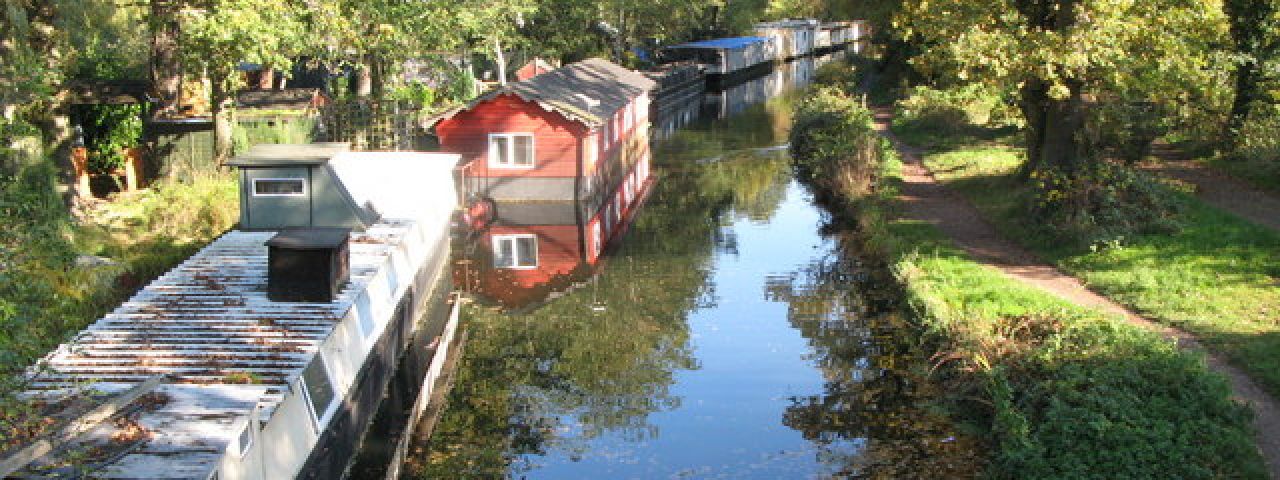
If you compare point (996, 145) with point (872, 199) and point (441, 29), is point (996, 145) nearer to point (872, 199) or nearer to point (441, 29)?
point (872, 199)

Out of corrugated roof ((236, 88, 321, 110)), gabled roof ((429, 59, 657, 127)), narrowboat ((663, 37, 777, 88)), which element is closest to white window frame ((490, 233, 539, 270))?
gabled roof ((429, 59, 657, 127))

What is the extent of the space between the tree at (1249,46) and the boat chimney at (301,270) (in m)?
23.1

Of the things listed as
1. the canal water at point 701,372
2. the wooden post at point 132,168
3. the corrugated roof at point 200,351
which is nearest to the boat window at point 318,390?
the corrugated roof at point 200,351

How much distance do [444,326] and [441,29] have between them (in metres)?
16.3

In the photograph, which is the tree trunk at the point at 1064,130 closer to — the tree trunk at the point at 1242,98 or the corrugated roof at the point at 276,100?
the tree trunk at the point at 1242,98

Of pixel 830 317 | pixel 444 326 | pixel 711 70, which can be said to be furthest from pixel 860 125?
pixel 711 70

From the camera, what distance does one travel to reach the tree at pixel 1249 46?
28891 millimetres

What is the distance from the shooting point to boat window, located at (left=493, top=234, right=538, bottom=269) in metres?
27.3

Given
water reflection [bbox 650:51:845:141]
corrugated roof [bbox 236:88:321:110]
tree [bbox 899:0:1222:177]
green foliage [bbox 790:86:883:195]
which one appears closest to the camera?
tree [bbox 899:0:1222:177]

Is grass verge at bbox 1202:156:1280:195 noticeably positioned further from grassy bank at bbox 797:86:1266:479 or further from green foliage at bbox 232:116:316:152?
green foliage at bbox 232:116:316:152

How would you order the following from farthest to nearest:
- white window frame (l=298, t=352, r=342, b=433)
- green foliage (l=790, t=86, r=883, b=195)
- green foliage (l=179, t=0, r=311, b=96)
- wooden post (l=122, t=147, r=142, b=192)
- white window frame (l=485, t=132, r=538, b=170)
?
white window frame (l=485, t=132, r=538, b=170)
green foliage (l=790, t=86, r=883, b=195)
wooden post (l=122, t=147, r=142, b=192)
green foliage (l=179, t=0, r=311, b=96)
white window frame (l=298, t=352, r=342, b=433)

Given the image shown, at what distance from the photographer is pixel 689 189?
38406 millimetres

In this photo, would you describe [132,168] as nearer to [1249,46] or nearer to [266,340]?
[266,340]

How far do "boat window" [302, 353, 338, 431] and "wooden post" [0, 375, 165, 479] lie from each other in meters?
1.71
